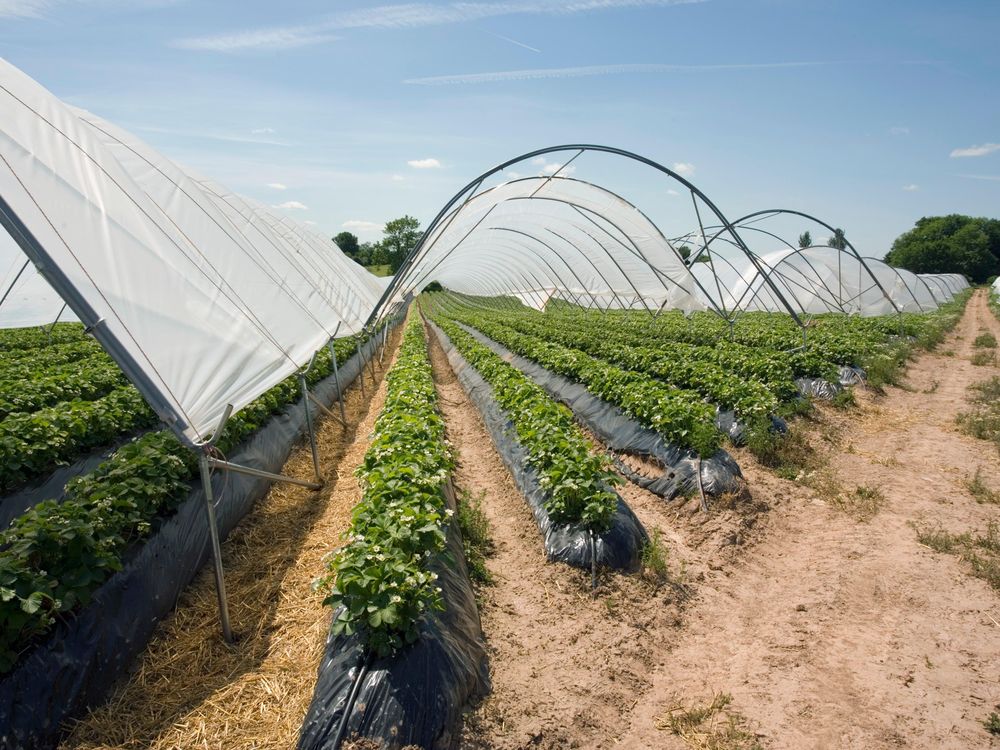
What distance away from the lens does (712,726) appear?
10.8 ft

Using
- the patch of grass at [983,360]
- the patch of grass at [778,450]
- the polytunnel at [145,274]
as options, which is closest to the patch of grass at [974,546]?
the patch of grass at [778,450]

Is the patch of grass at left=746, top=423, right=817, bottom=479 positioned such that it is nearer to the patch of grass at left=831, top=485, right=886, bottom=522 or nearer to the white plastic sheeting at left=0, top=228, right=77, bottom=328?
the patch of grass at left=831, top=485, right=886, bottom=522

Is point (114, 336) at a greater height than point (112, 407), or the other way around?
point (114, 336)

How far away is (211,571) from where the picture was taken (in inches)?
195

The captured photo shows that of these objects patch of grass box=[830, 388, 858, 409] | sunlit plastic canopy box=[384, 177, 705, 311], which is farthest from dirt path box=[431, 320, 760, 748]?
sunlit plastic canopy box=[384, 177, 705, 311]

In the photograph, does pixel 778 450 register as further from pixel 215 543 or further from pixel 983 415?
pixel 215 543

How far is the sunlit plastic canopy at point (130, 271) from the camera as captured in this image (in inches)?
130

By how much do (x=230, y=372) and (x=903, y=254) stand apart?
3716 inches

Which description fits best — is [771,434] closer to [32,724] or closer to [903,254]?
[32,724]

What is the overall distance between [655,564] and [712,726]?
63.9 inches

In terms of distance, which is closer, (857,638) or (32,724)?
(32,724)

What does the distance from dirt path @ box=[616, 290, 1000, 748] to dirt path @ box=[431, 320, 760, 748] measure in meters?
0.19

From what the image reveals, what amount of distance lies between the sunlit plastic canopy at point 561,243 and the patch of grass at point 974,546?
8.37 meters

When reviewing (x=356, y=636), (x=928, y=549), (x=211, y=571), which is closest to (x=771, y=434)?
(x=928, y=549)
